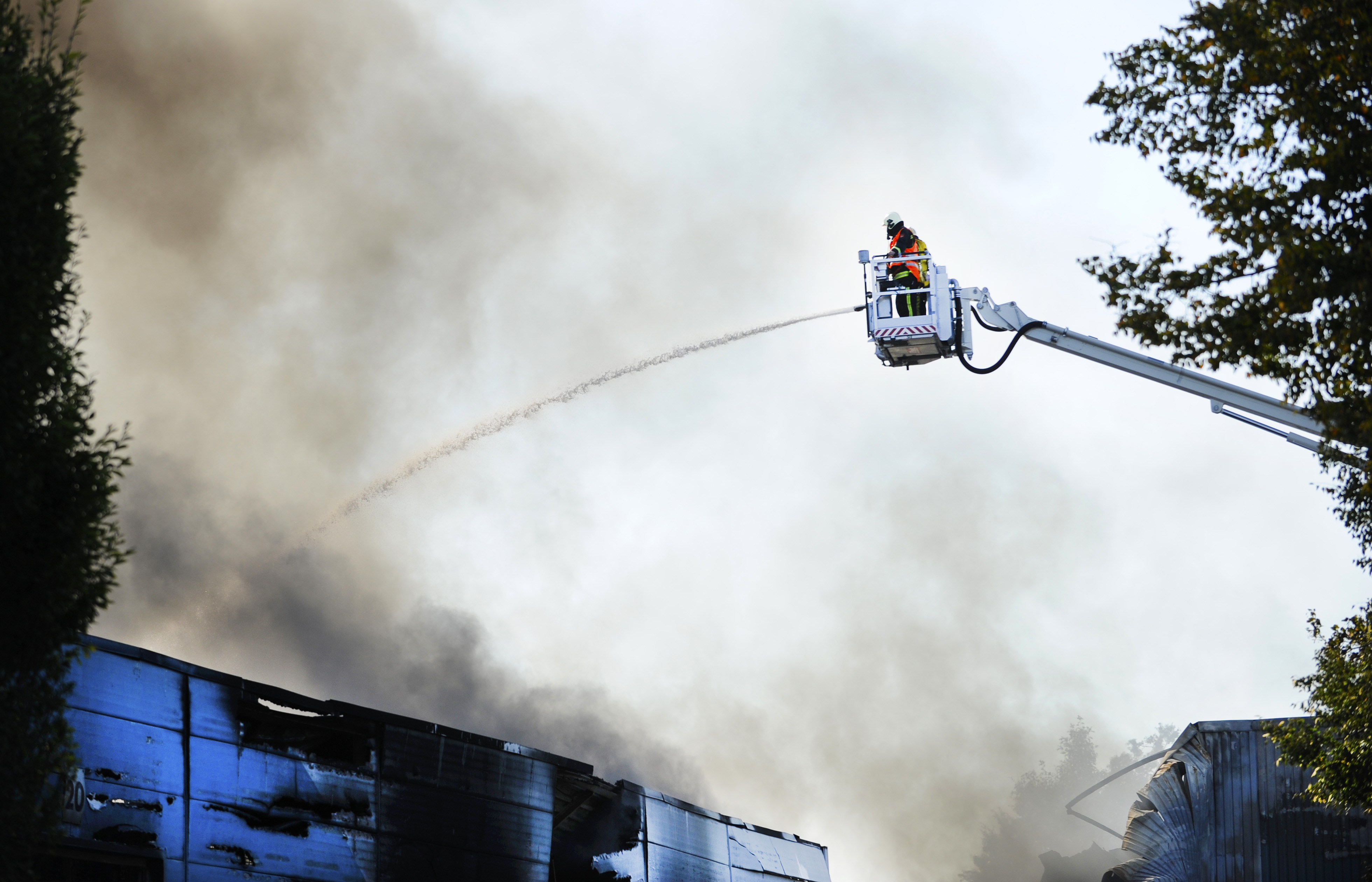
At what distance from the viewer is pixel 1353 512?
1280cm

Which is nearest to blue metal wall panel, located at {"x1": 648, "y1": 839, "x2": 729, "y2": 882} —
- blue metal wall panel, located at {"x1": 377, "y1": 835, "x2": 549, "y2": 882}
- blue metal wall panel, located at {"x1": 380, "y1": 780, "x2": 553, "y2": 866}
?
blue metal wall panel, located at {"x1": 380, "y1": 780, "x2": 553, "y2": 866}

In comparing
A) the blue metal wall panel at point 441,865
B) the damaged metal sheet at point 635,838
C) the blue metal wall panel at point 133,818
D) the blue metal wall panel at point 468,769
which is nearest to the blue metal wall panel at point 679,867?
the damaged metal sheet at point 635,838

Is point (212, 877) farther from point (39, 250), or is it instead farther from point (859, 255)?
point (859, 255)

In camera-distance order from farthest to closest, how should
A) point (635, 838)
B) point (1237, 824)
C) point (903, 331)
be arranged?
point (1237, 824)
point (635, 838)
point (903, 331)

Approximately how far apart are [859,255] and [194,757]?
437 inches

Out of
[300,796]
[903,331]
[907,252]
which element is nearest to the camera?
[300,796]

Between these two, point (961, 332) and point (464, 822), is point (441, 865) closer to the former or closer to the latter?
point (464, 822)

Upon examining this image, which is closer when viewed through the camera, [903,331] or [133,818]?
[133,818]

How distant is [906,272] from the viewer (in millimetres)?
18594

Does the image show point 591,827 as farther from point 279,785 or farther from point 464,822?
point 279,785

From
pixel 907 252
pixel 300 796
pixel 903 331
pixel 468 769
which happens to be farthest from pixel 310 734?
pixel 907 252

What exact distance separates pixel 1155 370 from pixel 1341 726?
5.30 meters

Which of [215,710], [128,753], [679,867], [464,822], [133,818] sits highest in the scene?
[215,710]

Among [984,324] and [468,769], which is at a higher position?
[984,324]
